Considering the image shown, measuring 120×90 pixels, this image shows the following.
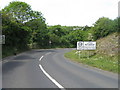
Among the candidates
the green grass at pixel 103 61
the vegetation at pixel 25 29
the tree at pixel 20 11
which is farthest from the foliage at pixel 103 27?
the tree at pixel 20 11

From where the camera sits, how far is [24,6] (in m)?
49.7

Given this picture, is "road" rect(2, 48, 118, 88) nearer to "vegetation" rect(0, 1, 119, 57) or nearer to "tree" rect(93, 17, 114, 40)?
"vegetation" rect(0, 1, 119, 57)

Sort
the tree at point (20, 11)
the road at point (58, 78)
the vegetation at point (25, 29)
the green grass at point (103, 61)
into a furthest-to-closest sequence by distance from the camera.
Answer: the tree at point (20, 11), the vegetation at point (25, 29), the green grass at point (103, 61), the road at point (58, 78)

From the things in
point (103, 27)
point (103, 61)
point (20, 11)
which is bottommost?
point (103, 61)

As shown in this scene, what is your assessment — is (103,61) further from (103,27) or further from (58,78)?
(103,27)

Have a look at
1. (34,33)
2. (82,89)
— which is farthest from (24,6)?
(82,89)

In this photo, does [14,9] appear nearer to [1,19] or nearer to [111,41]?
[1,19]

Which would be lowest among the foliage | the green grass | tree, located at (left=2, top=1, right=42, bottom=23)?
the green grass

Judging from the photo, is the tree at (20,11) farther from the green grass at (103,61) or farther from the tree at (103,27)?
the green grass at (103,61)

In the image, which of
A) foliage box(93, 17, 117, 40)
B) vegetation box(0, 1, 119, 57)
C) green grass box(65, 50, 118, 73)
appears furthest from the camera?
vegetation box(0, 1, 119, 57)

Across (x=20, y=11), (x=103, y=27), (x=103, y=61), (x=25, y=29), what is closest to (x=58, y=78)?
(x=103, y=61)

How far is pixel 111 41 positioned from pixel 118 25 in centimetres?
304

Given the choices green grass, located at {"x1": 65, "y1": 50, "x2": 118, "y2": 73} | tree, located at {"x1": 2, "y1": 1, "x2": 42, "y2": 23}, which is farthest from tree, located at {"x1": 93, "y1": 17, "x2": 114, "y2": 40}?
tree, located at {"x1": 2, "y1": 1, "x2": 42, "y2": 23}

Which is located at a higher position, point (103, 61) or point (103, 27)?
point (103, 27)
